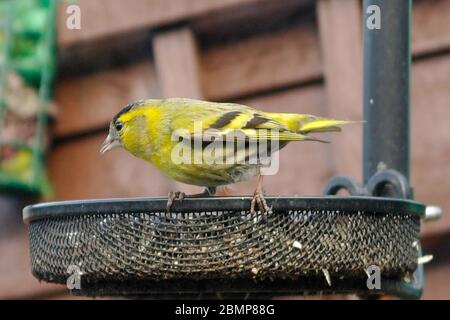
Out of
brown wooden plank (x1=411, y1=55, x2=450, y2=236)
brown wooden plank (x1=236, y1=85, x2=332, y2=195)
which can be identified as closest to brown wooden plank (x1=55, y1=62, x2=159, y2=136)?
brown wooden plank (x1=236, y1=85, x2=332, y2=195)

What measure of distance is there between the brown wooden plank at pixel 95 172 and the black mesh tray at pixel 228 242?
1.38 m

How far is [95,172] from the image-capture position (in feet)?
14.1

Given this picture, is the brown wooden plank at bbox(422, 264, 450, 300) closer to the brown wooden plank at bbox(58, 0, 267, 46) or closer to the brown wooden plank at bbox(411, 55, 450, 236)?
the brown wooden plank at bbox(411, 55, 450, 236)

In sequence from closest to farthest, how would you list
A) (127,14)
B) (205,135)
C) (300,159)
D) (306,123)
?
1. (205,135)
2. (306,123)
3. (300,159)
4. (127,14)

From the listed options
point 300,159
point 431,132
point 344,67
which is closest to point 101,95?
point 300,159

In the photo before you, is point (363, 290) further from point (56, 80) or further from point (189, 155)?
point (56, 80)

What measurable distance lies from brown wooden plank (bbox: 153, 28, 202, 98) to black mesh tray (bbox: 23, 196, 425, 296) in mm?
1363

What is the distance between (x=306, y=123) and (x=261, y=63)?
0.77 metres

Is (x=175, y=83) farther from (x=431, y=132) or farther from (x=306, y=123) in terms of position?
(x=431, y=132)

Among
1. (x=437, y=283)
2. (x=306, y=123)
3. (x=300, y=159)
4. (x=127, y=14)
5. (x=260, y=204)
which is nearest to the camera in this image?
(x=260, y=204)

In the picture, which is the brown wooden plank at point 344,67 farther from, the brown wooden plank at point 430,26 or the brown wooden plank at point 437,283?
the brown wooden plank at point 437,283

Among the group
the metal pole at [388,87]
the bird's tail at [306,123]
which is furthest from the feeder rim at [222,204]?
the bird's tail at [306,123]

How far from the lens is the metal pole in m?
3.26

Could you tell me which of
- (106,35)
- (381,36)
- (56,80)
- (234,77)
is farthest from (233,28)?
(381,36)
